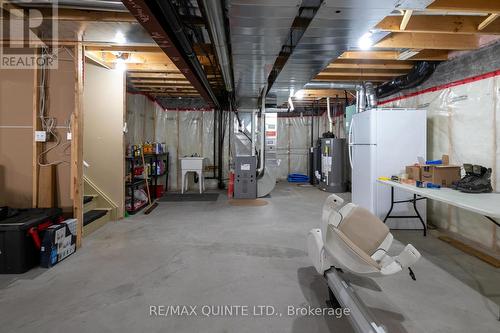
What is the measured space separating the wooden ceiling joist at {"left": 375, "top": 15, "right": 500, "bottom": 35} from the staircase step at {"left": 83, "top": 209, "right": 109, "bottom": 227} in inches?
165

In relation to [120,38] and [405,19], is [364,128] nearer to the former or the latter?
[405,19]

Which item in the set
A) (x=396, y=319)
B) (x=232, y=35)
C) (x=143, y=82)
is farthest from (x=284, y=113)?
(x=396, y=319)

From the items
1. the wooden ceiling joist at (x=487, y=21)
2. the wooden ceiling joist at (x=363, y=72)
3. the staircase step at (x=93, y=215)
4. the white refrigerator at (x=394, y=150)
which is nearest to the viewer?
the wooden ceiling joist at (x=487, y=21)

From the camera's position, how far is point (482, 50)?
306 cm

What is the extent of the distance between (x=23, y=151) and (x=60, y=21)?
148cm

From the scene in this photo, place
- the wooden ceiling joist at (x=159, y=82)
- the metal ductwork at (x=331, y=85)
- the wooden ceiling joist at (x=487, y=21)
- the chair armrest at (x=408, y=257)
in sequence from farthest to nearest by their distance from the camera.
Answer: the wooden ceiling joist at (x=159, y=82), the metal ductwork at (x=331, y=85), the wooden ceiling joist at (x=487, y=21), the chair armrest at (x=408, y=257)

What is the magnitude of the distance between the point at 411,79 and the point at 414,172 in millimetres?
1865

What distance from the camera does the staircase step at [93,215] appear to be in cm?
348

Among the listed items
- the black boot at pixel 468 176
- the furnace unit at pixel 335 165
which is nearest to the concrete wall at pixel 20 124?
the black boot at pixel 468 176

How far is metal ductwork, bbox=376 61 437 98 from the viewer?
12.7 feet

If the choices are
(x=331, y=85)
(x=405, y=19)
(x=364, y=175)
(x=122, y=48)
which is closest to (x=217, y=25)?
A: (x=405, y=19)

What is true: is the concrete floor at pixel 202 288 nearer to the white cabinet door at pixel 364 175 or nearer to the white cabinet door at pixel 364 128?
the white cabinet door at pixel 364 175

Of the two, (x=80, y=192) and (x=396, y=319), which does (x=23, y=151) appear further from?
(x=396, y=319)

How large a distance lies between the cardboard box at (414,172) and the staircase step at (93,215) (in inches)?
162
